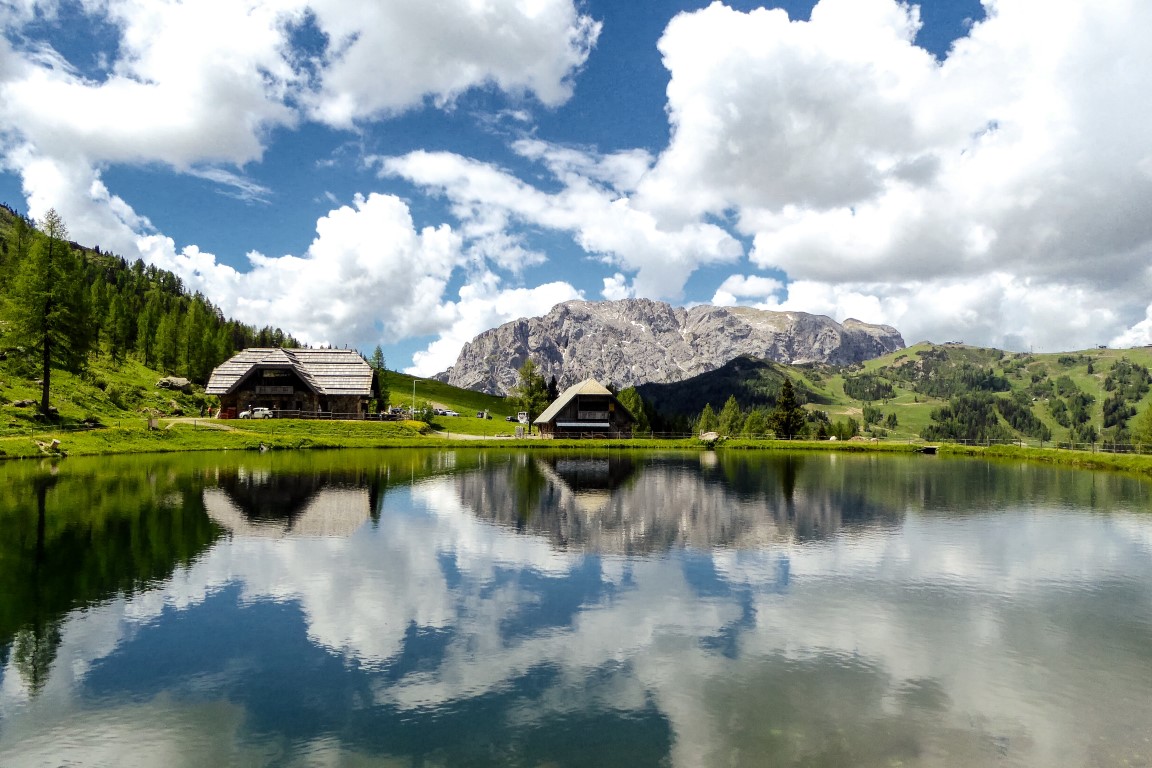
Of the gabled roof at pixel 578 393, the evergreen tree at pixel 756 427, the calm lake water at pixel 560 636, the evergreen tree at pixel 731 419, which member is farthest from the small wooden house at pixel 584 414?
the calm lake water at pixel 560 636

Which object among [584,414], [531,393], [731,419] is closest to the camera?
[584,414]

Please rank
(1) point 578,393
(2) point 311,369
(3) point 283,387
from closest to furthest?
(3) point 283,387 < (2) point 311,369 < (1) point 578,393

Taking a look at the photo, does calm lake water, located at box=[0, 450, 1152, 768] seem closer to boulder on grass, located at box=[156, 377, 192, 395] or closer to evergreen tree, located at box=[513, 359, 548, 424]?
boulder on grass, located at box=[156, 377, 192, 395]

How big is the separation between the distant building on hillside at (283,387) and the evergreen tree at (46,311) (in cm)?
3190

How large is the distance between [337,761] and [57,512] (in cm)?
3194

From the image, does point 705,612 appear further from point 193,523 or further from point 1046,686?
point 193,523

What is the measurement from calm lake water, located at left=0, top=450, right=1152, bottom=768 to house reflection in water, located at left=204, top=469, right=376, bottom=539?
1.18 ft

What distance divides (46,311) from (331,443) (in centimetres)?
3465

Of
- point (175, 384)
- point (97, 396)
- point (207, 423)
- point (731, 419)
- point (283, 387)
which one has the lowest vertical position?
point (207, 423)

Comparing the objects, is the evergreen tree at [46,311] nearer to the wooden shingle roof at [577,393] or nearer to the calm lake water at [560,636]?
the calm lake water at [560,636]

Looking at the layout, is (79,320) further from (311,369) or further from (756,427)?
(756,427)

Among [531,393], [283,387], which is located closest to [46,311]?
[283,387]

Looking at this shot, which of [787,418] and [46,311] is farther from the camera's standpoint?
[787,418]

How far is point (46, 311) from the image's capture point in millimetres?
72125
